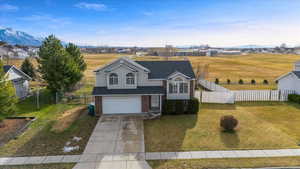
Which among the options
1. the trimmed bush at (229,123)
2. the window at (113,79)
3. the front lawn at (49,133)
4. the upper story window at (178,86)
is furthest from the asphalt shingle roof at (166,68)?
the front lawn at (49,133)

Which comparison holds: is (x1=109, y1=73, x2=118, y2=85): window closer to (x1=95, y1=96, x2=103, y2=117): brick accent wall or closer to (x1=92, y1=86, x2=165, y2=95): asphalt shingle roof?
(x1=92, y1=86, x2=165, y2=95): asphalt shingle roof

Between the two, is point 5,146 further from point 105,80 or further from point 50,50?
point 50,50

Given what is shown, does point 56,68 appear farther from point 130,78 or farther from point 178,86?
point 178,86

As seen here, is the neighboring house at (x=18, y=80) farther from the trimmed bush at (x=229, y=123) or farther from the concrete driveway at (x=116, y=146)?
the trimmed bush at (x=229, y=123)

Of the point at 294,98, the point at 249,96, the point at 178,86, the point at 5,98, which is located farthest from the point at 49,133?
the point at 294,98

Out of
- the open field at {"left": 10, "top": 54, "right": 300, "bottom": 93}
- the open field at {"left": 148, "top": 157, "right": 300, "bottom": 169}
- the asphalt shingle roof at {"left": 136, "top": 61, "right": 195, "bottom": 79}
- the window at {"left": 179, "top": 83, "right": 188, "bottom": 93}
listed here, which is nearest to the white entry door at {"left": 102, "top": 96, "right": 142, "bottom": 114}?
the asphalt shingle roof at {"left": 136, "top": 61, "right": 195, "bottom": 79}

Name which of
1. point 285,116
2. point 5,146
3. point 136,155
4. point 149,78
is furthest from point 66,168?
point 285,116
